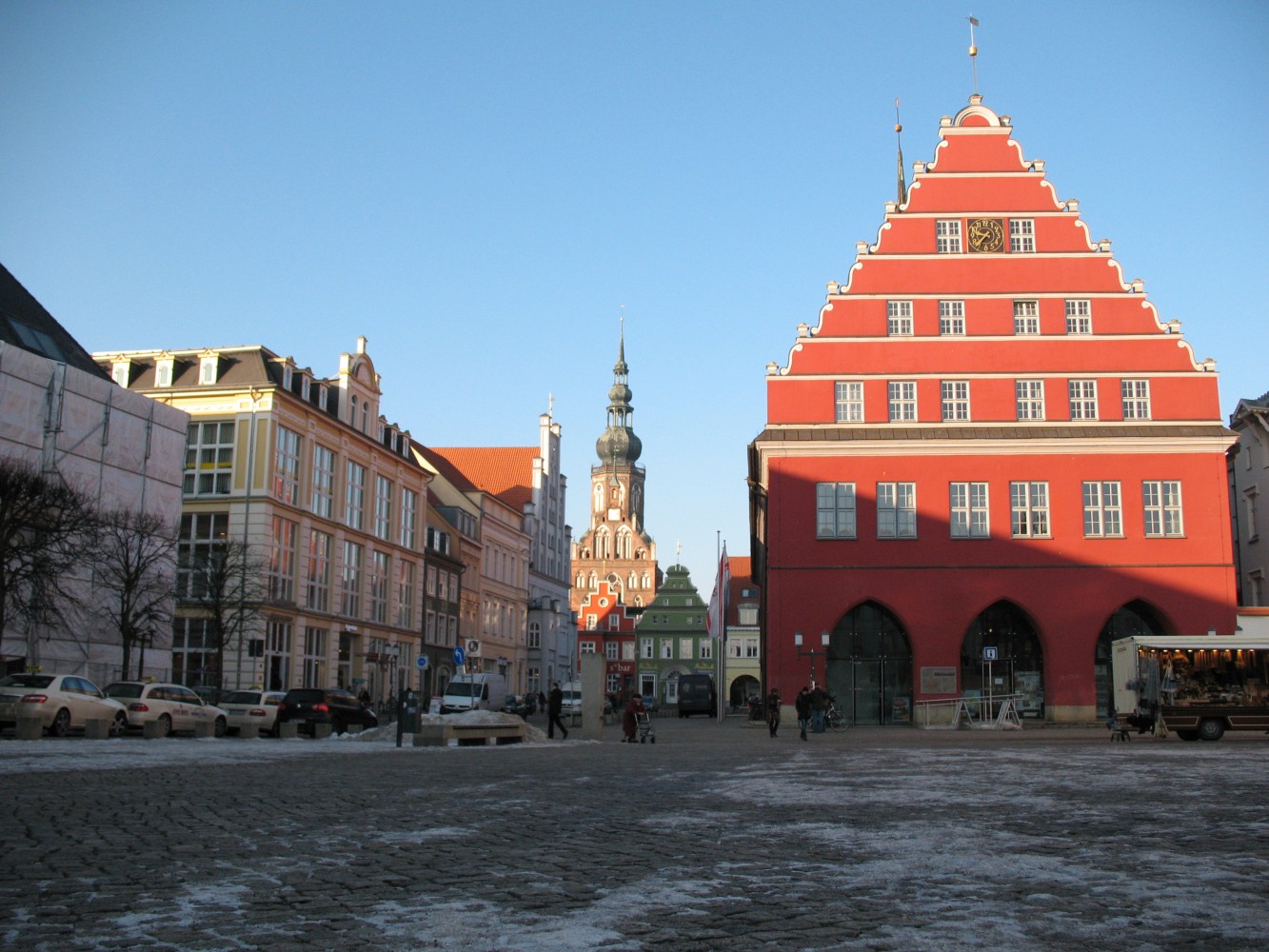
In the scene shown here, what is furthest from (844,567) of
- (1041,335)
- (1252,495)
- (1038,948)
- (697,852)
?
(1038,948)

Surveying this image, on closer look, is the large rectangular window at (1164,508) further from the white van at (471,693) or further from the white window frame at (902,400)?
the white van at (471,693)

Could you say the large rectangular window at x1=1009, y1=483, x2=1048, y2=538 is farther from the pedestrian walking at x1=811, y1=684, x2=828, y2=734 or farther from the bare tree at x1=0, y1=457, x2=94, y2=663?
the bare tree at x1=0, y1=457, x2=94, y2=663

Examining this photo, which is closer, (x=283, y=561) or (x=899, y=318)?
(x=899, y=318)

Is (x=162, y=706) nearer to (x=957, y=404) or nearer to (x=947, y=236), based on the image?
(x=957, y=404)

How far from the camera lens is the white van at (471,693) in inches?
1938

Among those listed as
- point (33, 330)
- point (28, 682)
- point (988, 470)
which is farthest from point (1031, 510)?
point (33, 330)

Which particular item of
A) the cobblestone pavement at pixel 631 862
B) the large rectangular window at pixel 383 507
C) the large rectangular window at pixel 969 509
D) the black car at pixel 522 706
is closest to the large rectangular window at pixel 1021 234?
the large rectangular window at pixel 969 509

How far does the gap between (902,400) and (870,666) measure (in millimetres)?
9468

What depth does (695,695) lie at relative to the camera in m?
73.1

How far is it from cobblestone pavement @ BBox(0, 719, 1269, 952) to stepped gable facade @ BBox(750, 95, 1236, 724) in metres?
27.5

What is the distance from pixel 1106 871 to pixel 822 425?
122 feet

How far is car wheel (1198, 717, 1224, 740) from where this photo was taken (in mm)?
31969

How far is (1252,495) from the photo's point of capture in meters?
53.2

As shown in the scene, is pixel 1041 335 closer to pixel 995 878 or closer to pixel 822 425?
pixel 822 425
